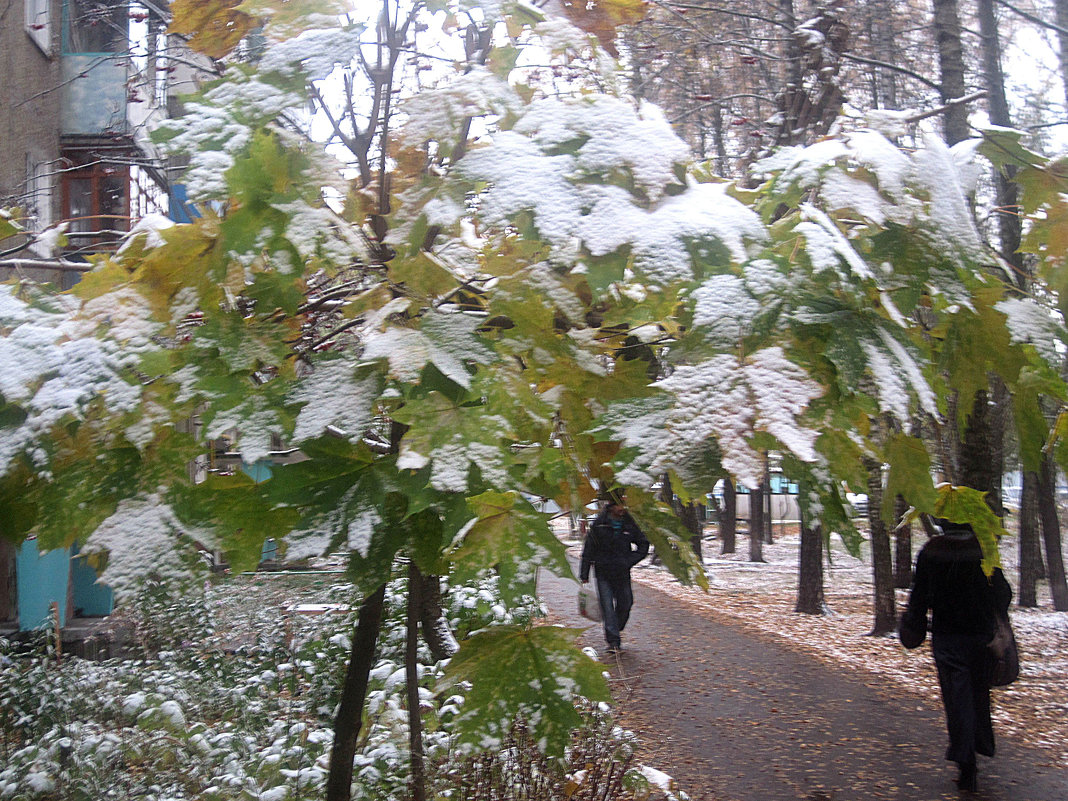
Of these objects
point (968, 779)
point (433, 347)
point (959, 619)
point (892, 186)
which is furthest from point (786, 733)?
point (433, 347)

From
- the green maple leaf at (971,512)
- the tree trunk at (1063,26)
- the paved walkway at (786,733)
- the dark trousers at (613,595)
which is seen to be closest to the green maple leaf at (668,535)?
the green maple leaf at (971,512)

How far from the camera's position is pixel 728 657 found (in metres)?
11.1

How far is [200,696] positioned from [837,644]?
8500 mm

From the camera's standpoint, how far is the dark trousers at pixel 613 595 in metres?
10.0

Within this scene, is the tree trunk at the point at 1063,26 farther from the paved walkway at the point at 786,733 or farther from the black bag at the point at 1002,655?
the black bag at the point at 1002,655

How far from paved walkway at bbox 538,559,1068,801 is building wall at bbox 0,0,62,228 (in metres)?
7.81

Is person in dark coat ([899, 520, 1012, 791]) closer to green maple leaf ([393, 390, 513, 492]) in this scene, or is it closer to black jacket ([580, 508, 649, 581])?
black jacket ([580, 508, 649, 581])

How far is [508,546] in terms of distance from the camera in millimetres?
1447

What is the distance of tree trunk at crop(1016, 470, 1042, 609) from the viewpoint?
13.8 meters

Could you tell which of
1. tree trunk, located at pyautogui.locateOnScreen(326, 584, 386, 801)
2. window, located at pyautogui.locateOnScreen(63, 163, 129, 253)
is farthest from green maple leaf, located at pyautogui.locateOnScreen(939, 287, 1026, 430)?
window, located at pyautogui.locateOnScreen(63, 163, 129, 253)

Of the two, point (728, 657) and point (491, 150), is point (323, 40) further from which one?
point (728, 657)

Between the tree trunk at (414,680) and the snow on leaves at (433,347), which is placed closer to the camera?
the snow on leaves at (433,347)

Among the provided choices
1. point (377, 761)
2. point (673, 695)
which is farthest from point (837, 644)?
point (377, 761)

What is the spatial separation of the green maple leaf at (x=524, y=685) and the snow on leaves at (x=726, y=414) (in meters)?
0.60
